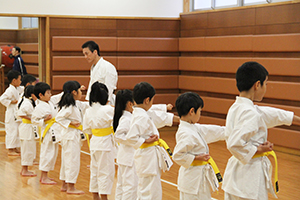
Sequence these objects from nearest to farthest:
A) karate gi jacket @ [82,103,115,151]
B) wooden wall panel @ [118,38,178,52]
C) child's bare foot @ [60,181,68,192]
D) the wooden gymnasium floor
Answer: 1. karate gi jacket @ [82,103,115,151]
2. the wooden gymnasium floor
3. child's bare foot @ [60,181,68,192]
4. wooden wall panel @ [118,38,178,52]

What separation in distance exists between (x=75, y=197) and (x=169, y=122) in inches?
64.9

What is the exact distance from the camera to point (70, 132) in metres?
4.54

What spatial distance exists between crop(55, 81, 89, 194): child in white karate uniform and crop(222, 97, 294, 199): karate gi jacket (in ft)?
7.86

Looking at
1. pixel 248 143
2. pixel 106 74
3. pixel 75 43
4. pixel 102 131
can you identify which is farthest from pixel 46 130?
pixel 75 43

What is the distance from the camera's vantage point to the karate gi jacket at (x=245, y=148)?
2344 mm

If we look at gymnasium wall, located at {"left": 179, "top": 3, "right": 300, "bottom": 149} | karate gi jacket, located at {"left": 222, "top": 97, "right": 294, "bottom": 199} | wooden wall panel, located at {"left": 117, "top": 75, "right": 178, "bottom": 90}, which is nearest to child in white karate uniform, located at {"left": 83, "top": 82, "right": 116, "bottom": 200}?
karate gi jacket, located at {"left": 222, "top": 97, "right": 294, "bottom": 199}

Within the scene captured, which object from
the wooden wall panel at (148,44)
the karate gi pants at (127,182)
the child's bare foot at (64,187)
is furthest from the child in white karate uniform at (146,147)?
the wooden wall panel at (148,44)

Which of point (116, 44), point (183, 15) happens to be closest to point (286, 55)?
point (183, 15)

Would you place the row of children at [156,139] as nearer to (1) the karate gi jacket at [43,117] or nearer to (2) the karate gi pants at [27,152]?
(1) the karate gi jacket at [43,117]

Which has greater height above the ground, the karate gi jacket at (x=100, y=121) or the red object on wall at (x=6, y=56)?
the red object on wall at (x=6, y=56)

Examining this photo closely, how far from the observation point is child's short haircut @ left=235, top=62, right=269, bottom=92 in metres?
2.41

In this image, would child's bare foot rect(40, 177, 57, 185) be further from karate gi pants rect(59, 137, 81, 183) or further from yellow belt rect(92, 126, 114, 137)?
yellow belt rect(92, 126, 114, 137)

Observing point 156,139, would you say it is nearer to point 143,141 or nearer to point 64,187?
point 143,141

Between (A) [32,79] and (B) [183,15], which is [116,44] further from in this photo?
(A) [32,79]
